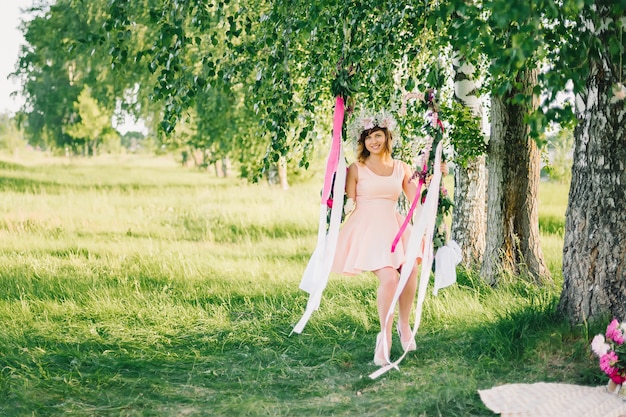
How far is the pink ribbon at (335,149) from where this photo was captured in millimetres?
5145

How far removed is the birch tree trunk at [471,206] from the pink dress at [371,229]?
2.58 metres

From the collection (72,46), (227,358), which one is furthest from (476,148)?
(72,46)

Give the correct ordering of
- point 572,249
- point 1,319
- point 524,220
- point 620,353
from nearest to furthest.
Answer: point 620,353 → point 572,249 → point 1,319 → point 524,220

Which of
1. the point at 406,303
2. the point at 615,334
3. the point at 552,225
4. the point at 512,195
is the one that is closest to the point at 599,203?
the point at 615,334

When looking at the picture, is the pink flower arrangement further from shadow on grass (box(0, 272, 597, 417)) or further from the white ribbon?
the white ribbon

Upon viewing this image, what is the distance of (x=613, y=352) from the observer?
4273 mm

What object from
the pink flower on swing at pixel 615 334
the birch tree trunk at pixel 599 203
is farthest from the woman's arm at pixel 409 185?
the pink flower on swing at pixel 615 334

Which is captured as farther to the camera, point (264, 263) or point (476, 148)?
point (264, 263)

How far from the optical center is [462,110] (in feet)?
22.9

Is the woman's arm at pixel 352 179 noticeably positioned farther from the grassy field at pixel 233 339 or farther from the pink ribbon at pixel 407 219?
the grassy field at pixel 233 339

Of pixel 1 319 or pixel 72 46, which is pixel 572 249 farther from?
pixel 1 319

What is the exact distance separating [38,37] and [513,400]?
16.4 metres

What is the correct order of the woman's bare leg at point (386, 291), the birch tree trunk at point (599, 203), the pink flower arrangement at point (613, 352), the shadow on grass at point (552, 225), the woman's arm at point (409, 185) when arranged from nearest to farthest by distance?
1. the pink flower arrangement at point (613, 352)
2. the birch tree trunk at point (599, 203)
3. the woman's bare leg at point (386, 291)
4. the woman's arm at point (409, 185)
5. the shadow on grass at point (552, 225)

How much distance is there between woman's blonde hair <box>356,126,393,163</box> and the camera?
17.8 ft
